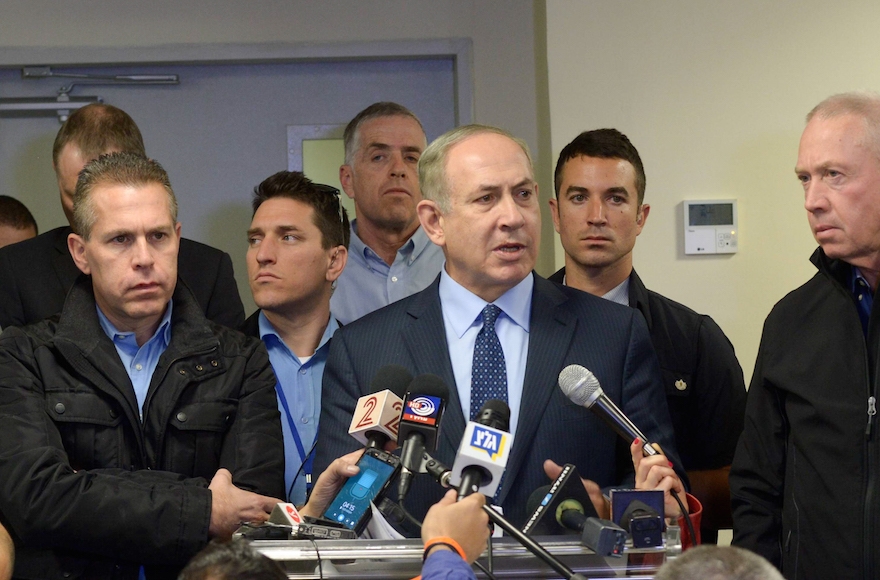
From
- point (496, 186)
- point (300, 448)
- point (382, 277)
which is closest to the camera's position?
point (496, 186)

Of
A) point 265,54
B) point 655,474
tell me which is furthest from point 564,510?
point 265,54

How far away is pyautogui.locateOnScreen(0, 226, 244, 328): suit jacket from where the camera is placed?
284 cm

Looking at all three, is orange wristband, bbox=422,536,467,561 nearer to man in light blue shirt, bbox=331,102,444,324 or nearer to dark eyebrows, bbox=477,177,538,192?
dark eyebrows, bbox=477,177,538,192

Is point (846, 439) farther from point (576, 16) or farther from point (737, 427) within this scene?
point (576, 16)

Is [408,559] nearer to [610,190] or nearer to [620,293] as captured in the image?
[620,293]

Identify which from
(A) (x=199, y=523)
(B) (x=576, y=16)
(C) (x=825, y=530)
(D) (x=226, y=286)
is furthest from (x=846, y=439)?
(B) (x=576, y=16)

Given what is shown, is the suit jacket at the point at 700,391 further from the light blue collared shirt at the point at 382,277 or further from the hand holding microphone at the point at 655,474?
the hand holding microphone at the point at 655,474

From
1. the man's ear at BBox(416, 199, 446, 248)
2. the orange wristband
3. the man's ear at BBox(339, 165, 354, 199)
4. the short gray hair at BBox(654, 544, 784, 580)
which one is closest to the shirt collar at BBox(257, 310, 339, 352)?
the man's ear at BBox(416, 199, 446, 248)

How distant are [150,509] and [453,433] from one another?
0.65 meters

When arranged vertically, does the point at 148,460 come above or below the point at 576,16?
below

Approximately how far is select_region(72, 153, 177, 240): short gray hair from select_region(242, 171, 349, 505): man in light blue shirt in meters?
0.46

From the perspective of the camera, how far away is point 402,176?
3.69 metres

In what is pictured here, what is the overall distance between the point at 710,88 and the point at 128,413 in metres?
2.82

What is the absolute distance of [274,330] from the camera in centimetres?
288
